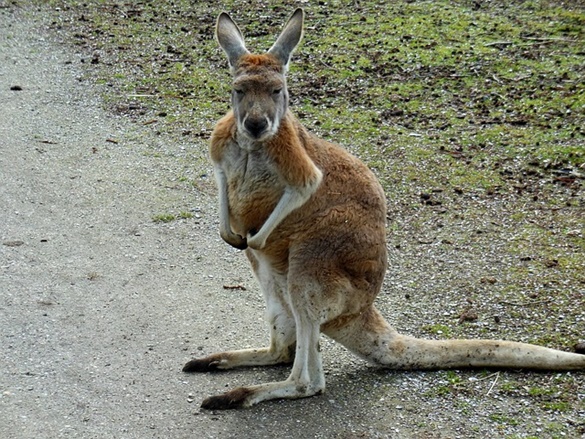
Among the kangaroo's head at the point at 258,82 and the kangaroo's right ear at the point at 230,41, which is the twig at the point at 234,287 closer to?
the kangaroo's head at the point at 258,82

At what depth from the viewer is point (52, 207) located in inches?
240

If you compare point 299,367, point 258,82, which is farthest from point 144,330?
point 258,82

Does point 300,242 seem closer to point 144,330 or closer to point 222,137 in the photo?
point 222,137

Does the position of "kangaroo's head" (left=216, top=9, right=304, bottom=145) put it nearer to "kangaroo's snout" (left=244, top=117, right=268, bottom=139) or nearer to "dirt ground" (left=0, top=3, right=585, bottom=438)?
"kangaroo's snout" (left=244, top=117, right=268, bottom=139)

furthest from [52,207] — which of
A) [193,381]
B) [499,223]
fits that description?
[499,223]

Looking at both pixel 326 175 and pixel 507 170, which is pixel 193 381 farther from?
pixel 507 170

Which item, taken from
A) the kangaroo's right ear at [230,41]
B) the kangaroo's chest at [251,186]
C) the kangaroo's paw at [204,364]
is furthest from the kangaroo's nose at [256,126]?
the kangaroo's paw at [204,364]

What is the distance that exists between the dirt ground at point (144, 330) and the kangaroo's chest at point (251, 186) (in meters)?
0.73

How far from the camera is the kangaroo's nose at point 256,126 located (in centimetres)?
407

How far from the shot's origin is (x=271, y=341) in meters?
4.46

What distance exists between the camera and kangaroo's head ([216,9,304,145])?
411 cm

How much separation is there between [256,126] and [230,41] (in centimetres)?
60

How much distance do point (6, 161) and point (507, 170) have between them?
367 centimetres

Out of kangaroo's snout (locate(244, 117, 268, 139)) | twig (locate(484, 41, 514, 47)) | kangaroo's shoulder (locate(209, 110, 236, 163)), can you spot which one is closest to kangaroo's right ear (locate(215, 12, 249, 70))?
kangaroo's shoulder (locate(209, 110, 236, 163))
